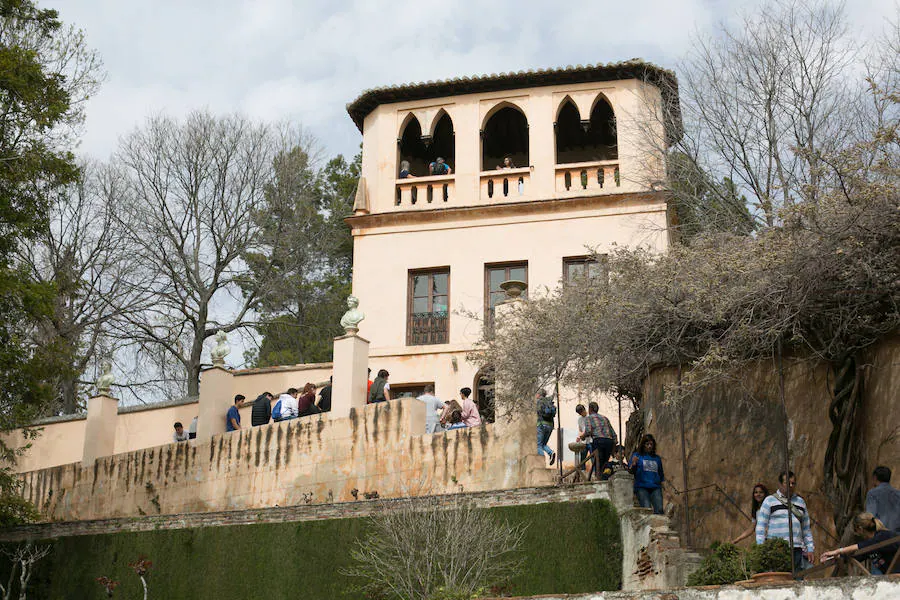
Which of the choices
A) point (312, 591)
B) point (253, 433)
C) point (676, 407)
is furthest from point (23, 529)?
point (676, 407)

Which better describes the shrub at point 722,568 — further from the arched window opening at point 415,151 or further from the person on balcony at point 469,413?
the arched window opening at point 415,151

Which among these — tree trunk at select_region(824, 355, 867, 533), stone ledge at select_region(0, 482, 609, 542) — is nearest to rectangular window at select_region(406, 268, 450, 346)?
stone ledge at select_region(0, 482, 609, 542)

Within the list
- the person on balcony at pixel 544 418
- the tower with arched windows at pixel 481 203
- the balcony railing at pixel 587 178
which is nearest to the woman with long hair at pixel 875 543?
the person on balcony at pixel 544 418

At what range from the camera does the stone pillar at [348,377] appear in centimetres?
2091

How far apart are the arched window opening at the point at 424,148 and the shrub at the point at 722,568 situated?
18373 millimetres

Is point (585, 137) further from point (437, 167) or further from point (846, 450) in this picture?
point (846, 450)

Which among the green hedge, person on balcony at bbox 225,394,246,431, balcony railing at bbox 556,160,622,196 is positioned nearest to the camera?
the green hedge

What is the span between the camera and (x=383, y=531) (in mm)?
17000

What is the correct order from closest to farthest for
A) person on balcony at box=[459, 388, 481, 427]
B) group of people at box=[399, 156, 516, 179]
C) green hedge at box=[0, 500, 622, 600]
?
1. green hedge at box=[0, 500, 622, 600]
2. person on balcony at box=[459, 388, 481, 427]
3. group of people at box=[399, 156, 516, 179]

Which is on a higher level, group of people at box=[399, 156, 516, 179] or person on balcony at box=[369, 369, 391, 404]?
group of people at box=[399, 156, 516, 179]

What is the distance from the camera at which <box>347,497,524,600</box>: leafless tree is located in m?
15.4

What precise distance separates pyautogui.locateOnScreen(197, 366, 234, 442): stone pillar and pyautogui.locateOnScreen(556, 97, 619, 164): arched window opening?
1057 cm

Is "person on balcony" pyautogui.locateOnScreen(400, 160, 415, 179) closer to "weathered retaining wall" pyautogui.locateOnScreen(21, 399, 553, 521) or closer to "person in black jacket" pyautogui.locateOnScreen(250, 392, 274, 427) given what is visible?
"person in black jacket" pyautogui.locateOnScreen(250, 392, 274, 427)

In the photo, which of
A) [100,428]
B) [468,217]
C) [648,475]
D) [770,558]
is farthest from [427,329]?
[770,558]
